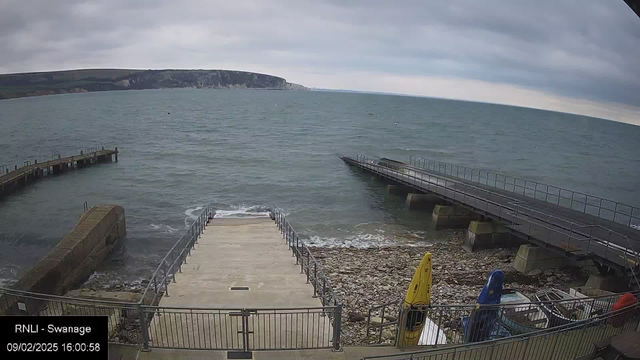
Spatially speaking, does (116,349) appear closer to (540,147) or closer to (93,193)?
(93,193)

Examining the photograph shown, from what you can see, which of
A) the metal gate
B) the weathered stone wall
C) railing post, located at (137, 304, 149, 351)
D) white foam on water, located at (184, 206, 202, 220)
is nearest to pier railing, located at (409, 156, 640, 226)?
the metal gate

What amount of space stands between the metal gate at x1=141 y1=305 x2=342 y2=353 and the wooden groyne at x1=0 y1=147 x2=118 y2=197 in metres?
31.4

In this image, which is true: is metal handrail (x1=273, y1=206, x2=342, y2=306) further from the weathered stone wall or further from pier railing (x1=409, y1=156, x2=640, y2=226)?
pier railing (x1=409, y1=156, x2=640, y2=226)

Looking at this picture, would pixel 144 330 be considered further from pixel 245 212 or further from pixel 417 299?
pixel 245 212

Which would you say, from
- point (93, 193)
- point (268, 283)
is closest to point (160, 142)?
point (93, 193)

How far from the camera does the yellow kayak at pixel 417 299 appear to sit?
813 cm

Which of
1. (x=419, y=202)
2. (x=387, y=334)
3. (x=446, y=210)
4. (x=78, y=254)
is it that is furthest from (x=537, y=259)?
(x=78, y=254)

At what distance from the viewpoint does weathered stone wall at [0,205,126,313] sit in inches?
586

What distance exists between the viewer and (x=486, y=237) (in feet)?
72.2

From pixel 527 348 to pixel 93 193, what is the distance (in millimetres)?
35098

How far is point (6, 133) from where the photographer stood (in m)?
68.7

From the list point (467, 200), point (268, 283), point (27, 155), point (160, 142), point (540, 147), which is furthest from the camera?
point (540, 147)

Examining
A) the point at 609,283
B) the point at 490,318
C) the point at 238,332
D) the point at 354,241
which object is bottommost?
the point at 354,241

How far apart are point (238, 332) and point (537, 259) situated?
15.6 metres
